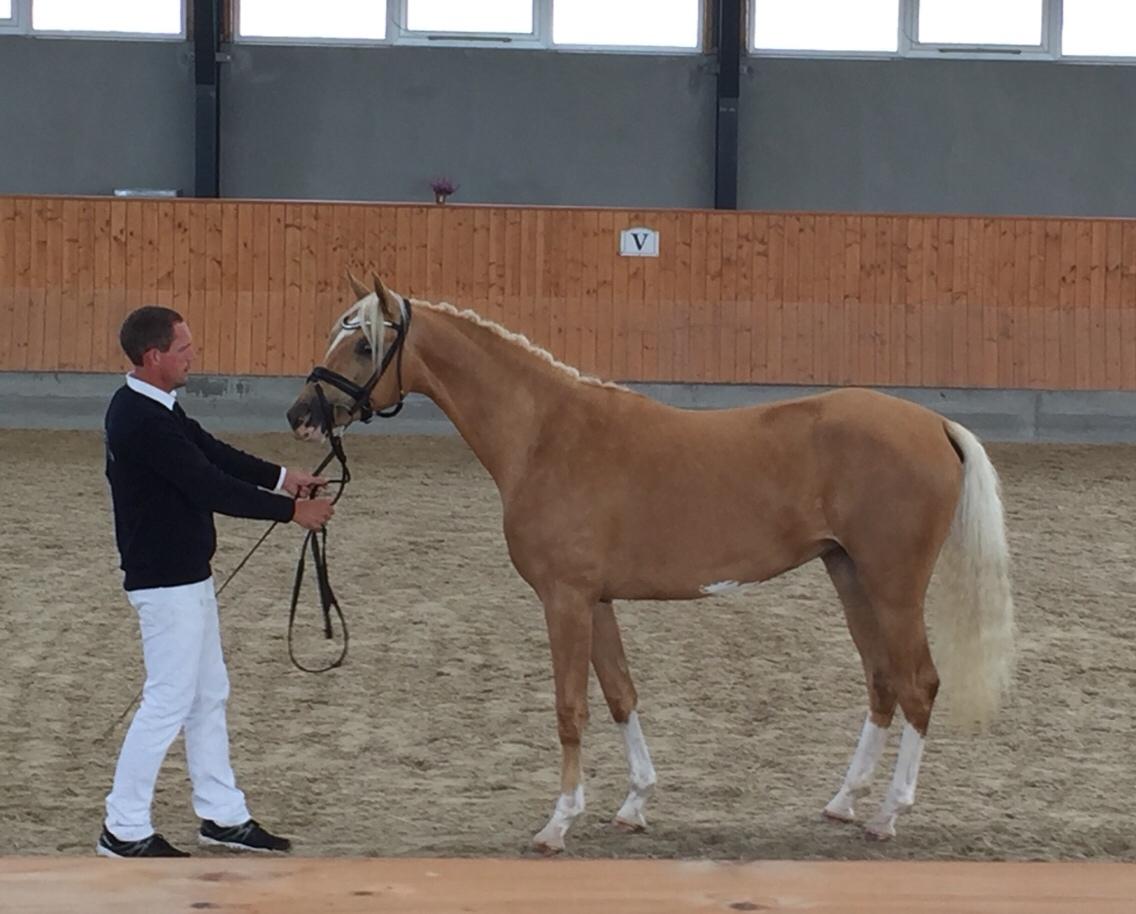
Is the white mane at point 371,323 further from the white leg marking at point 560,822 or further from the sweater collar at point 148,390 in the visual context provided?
the white leg marking at point 560,822

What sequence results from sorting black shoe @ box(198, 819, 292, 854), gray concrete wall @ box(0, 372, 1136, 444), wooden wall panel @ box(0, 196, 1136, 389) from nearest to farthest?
black shoe @ box(198, 819, 292, 854), gray concrete wall @ box(0, 372, 1136, 444), wooden wall panel @ box(0, 196, 1136, 389)

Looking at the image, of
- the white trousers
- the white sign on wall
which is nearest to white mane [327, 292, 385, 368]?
the white trousers

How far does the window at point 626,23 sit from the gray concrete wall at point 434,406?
455 centimetres

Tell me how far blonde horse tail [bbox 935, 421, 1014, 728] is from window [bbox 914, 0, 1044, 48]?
1218cm

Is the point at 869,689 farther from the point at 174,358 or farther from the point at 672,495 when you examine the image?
the point at 174,358

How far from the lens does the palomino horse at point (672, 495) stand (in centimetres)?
477

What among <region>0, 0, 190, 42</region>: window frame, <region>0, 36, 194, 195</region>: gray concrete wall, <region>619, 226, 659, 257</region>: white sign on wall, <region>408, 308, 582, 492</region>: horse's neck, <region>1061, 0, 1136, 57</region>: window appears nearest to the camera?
<region>408, 308, 582, 492</region>: horse's neck

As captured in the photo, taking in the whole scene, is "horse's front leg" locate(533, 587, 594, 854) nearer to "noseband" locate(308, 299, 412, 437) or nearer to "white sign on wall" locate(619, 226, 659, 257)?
"noseband" locate(308, 299, 412, 437)

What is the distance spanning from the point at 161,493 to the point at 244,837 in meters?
1.04

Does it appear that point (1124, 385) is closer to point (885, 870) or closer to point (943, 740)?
point (943, 740)

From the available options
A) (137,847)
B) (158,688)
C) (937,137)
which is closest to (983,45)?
(937,137)

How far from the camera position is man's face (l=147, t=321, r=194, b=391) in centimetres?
431

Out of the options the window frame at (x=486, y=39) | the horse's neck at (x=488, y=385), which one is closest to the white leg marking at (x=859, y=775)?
the horse's neck at (x=488, y=385)

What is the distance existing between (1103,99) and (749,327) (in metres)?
5.40
